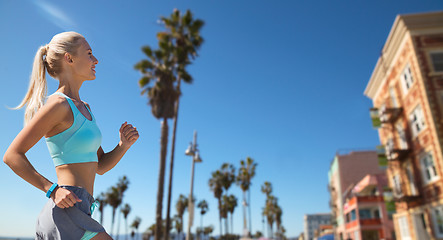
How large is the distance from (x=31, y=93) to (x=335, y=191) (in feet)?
191

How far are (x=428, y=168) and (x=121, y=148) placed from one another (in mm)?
22522

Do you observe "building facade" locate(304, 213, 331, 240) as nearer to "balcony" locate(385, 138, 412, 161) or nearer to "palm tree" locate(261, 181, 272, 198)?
"palm tree" locate(261, 181, 272, 198)

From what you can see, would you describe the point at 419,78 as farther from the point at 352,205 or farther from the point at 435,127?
the point at 352,205

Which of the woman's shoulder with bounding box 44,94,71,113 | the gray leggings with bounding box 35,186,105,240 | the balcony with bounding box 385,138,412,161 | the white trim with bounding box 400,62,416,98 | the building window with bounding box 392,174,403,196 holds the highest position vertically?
the white trim with bounding box 400,62,416,98

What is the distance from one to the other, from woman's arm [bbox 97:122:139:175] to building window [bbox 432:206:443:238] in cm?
2159

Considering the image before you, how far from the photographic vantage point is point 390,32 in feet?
70.9

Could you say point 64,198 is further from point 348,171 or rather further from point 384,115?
point 348,171

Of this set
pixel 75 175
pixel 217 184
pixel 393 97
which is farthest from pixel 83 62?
pixel 217 184

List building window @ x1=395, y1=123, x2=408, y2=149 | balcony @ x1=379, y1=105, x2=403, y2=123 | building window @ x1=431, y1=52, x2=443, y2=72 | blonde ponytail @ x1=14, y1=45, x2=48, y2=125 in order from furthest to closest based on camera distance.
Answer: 1. balcony @ x1=379, y1=105, x2=403, y2=123
2. building window @ x1=395, y1=123, x2=408, y2=149
3. building window @ x1=431, y1=52, x2=443, y2=72
4. blonde ponytail @ x1=14, y1=45, x2=48, y2=125

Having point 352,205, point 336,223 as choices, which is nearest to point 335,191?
point 336,223

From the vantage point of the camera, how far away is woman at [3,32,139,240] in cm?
141

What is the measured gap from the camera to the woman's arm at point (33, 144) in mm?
1381

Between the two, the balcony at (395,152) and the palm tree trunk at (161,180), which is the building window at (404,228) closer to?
the balcony at (395,152)

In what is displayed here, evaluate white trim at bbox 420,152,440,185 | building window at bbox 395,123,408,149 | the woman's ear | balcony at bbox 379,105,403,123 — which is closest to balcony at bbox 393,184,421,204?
white trim at bbox 420,152,440,185
